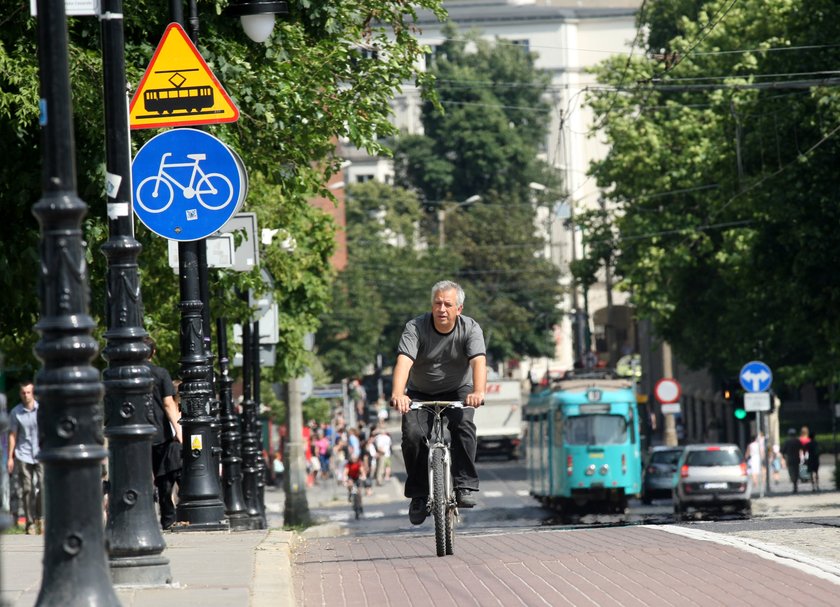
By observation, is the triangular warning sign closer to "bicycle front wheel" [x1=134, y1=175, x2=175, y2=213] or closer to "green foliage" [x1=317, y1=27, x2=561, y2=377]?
"bicycle front wheel" [x1=134, y1=175, x2=175, y2=213]

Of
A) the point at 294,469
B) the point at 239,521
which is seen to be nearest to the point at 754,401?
the point at 294,469

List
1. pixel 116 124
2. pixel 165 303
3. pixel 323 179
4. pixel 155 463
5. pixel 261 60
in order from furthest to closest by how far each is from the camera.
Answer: pixel 165 303, pixel 323 179, pixel 261 60, pixel 155 463, pixel 116 124

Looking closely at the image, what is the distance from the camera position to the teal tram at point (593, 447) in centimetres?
3928

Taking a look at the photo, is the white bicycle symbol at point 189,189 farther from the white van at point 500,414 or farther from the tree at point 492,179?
the tree at point 492,179

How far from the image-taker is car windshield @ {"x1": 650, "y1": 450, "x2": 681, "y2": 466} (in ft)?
153

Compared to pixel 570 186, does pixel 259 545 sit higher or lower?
lower

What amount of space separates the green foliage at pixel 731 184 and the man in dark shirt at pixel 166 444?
725 inches

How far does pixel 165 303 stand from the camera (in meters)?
25.6

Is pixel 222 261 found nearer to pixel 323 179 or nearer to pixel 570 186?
pixel 323 179

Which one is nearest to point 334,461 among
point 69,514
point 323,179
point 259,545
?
point 323,179

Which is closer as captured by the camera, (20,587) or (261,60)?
(20,587)

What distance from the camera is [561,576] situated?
33.7 feet

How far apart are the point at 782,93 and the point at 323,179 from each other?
20.6 metres

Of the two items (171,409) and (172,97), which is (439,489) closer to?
(172,97)
